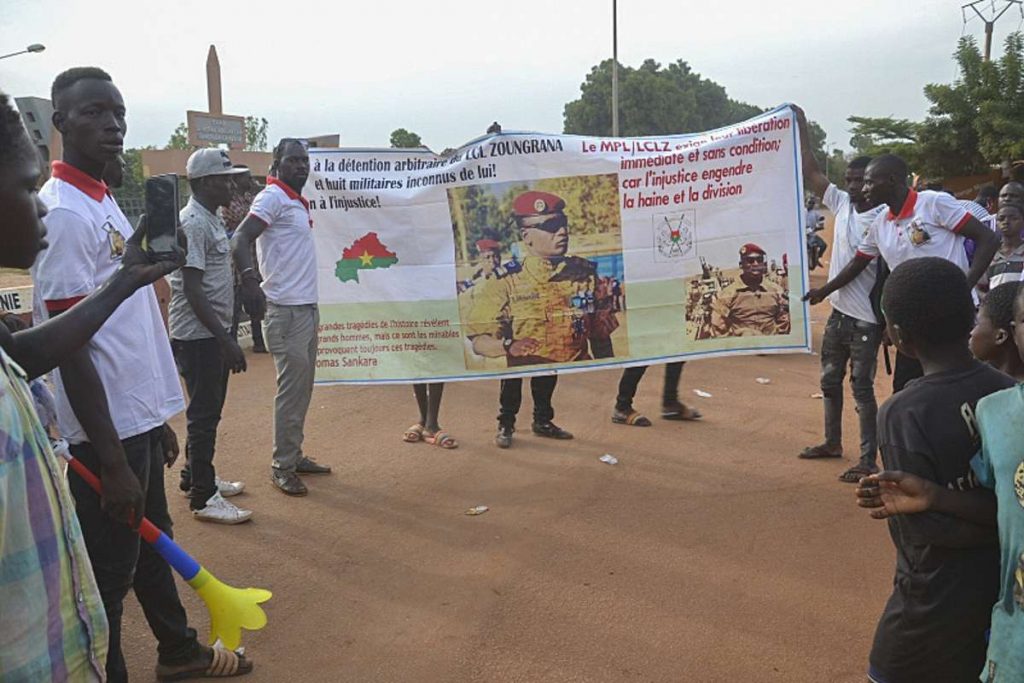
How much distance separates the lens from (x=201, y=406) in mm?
4422

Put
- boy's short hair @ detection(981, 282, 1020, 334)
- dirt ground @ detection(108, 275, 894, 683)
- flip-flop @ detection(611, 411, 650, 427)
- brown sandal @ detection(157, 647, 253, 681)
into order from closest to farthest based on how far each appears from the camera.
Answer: boy's short hair @ detection(981, 282, 1020, 334) → brown sandal @ detection(157, 647, 253, 681) → dirt ground @ detection(108, 275, 894, 683) → flip-flop @ detection(611, 411, 650, 427)

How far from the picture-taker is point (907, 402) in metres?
1.96

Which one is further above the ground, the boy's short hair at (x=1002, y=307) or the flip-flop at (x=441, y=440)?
the boy's short hair at (x=1002, y=307)

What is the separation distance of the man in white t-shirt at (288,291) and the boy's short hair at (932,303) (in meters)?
3.66

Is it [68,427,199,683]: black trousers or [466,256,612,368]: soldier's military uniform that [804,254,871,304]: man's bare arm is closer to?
[466,256,612,368]: soldier's military uniform

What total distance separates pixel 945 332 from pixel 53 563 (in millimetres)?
2104

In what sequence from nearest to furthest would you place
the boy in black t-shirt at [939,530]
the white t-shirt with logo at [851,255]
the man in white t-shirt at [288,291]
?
the boy in black t-shirt at [939,530], the man in white t-shirt at [288,291], the white t-shirt with logo at [851,255]

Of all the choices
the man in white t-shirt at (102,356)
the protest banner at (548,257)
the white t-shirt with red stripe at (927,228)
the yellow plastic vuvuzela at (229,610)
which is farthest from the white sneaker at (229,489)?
the white t-shirt with red stripe at (927,228)

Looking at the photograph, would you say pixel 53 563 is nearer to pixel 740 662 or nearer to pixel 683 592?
pixel 740 662

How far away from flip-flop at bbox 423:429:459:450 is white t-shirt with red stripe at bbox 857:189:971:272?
3236 millimetres

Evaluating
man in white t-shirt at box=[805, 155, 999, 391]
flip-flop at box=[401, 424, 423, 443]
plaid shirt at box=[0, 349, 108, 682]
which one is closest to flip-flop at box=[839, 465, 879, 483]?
man in white t-shirt at box=[805, 155, 999, 391]

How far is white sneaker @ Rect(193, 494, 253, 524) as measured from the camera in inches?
174

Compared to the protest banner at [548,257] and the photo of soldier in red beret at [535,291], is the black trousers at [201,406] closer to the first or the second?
the protest banner at [548,257]

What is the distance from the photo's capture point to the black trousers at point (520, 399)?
19.3 ft
